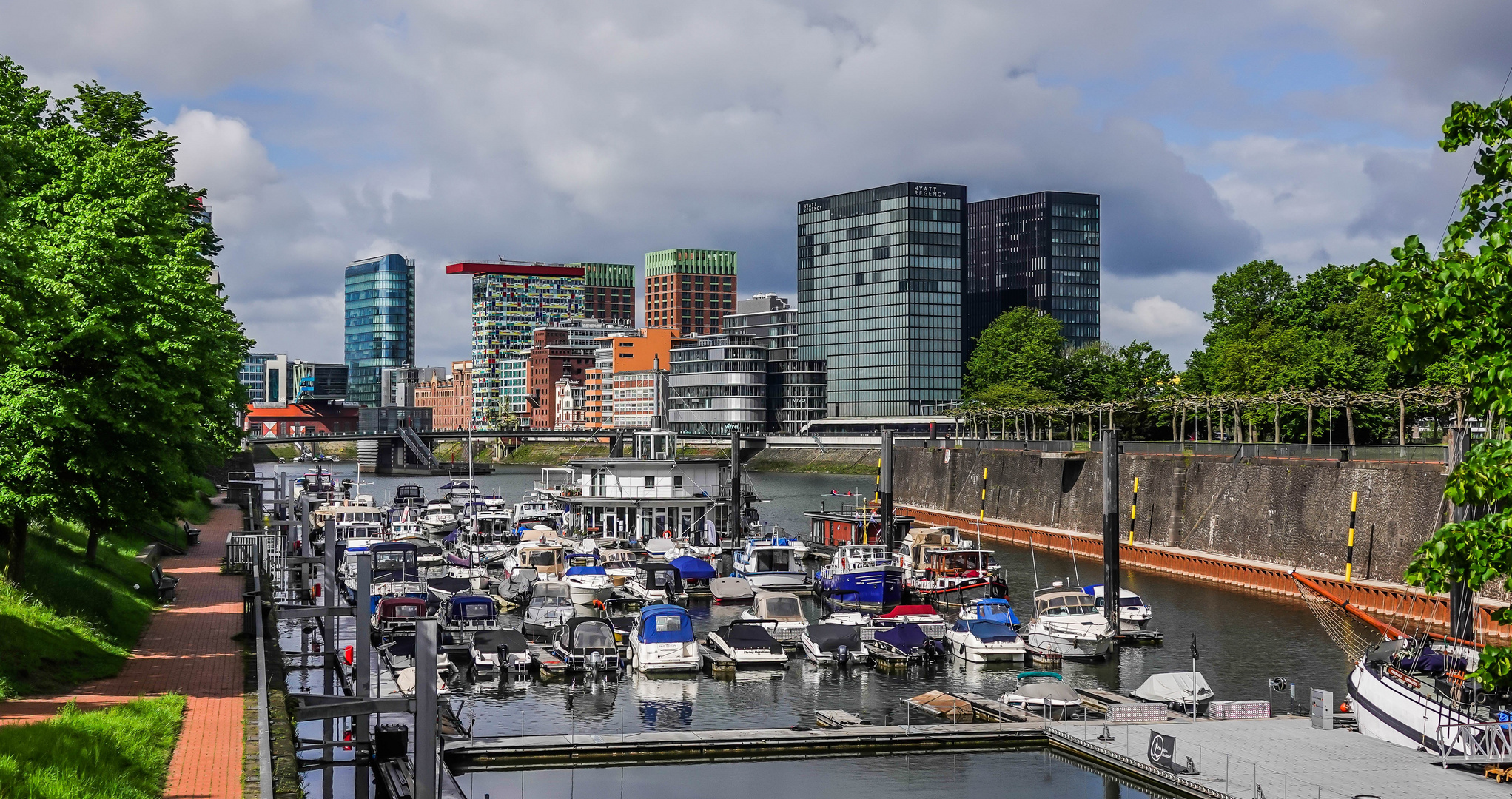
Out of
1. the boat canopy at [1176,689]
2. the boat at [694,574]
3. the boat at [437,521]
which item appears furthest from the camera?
the boat at [437,521]

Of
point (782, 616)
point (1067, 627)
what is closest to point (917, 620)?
point (782, 616)

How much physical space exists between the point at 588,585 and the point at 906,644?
18131mm

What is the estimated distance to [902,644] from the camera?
1842 inches

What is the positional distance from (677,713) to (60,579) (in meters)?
17.5

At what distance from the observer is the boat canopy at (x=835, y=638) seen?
46719mm

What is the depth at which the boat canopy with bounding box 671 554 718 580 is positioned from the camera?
65.1m

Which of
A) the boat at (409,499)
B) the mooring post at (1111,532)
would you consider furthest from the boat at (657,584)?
the boat at (409,499)

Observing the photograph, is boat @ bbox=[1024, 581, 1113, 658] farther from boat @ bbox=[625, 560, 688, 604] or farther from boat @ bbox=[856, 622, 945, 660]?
boat @ bbox=[625, 560, 688, 604]

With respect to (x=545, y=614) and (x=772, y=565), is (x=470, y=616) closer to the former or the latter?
Answer: (x=545, y=614)

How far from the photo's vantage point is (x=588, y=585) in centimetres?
5953

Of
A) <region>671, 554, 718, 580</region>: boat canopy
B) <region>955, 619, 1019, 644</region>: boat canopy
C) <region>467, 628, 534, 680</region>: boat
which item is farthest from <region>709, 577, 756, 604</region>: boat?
<region>467, 628, 534, 680</region>: boat

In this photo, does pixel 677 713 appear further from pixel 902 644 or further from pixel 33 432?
pixel 33 432

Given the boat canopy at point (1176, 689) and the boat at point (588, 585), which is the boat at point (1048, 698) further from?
the boat at point (588, 585)

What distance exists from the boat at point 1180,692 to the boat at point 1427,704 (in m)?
4.38
